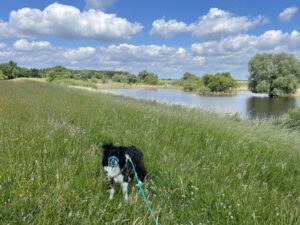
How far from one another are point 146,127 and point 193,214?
3668mm

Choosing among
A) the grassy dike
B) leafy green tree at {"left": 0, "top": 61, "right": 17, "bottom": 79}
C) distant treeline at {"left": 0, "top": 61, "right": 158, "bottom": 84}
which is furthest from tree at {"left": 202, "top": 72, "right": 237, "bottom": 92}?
the grassy dike

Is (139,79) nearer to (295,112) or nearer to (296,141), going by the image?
(295,112)

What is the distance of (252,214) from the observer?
8.08 feet

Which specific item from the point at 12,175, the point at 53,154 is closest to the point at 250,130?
the point at 53,154

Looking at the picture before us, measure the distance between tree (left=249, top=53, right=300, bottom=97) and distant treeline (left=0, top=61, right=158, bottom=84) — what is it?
7622cm

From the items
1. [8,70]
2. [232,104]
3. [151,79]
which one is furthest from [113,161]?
[151,79]

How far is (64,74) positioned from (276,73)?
306 feet

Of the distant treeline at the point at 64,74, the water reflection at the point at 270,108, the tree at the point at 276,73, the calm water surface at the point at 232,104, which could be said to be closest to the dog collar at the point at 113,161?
the calm water surface at the point at 232,104

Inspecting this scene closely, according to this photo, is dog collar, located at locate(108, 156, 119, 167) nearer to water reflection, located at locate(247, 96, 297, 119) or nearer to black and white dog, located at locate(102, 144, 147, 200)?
black and white dog, located at locate(102, 144, 147, 200)

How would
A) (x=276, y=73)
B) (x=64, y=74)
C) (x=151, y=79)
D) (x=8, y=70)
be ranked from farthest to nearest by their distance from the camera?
(x=151, y=79), (x=64, y=74), (x=8, y=70), (x=276, y=73)

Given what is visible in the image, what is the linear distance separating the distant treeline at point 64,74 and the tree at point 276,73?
250 feet

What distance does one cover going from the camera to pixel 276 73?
59.5 meters

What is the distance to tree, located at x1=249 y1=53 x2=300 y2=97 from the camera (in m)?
58.8

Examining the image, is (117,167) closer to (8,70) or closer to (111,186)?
(111,186)
